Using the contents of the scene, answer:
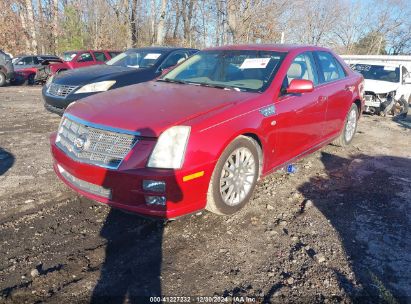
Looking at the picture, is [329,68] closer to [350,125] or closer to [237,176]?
[350,125]

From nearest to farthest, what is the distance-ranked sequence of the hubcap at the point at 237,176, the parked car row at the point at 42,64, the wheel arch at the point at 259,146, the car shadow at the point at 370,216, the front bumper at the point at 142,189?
the car shadow at the point at 370,216, the front bumper at the point at 142,189, the hubcap at the point at 237,176, the wheel arch at the point at 259,146, the parked car row at the point at 42,64

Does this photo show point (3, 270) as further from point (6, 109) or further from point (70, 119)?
point (6, 109)

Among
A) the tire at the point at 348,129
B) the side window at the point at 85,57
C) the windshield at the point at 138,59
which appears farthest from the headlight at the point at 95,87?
the side window at the point at 85,57

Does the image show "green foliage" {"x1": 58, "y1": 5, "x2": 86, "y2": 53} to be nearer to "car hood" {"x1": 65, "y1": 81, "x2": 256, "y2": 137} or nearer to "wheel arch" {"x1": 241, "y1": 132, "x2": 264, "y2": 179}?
"car hood" {"x1": 65, "y1": 81, "x2": 256, "y2": 137}

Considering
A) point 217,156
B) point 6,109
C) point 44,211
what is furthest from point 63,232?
point 6,109

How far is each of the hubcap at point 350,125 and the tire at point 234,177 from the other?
3056mm

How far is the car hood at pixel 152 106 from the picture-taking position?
10.2 feet

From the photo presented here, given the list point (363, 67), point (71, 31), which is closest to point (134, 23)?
point (71, 31)

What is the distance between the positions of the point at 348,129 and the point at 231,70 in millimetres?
2887

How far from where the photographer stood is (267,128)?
380 centimetres

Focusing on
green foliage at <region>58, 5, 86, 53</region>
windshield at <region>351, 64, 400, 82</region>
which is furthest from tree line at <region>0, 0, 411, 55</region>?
windshield at <region>351, 64, 400, 82</region>

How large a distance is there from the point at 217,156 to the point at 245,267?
96 centimetres

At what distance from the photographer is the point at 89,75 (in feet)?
22.6

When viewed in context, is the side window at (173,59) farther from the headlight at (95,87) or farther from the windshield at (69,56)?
the windshield at (69,56)
